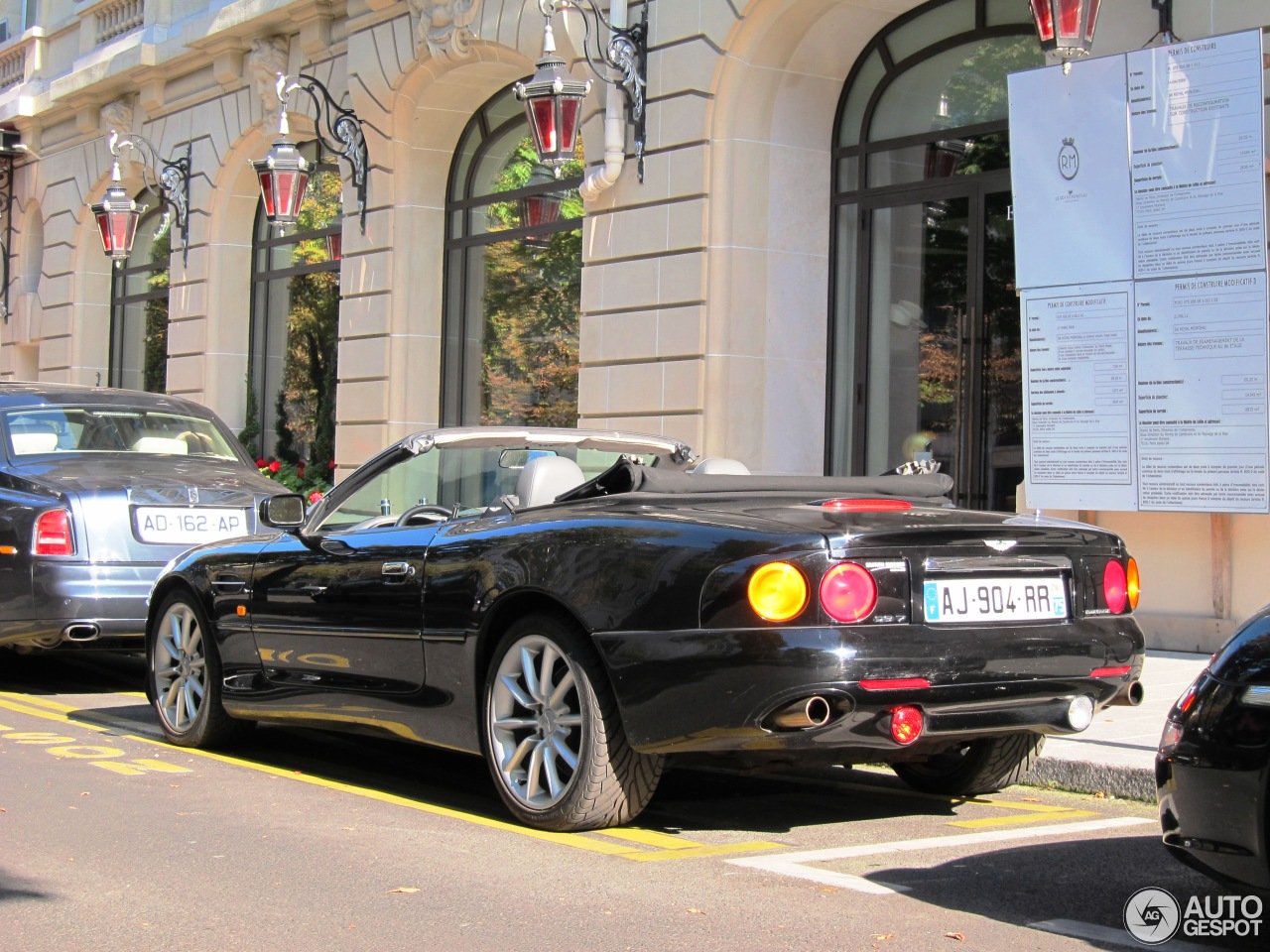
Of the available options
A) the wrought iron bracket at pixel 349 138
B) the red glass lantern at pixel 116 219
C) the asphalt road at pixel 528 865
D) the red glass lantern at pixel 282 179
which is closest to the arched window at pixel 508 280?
the wrought iron bracket at pixel 349 138

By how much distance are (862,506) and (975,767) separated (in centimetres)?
135

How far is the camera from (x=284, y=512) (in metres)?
6.98

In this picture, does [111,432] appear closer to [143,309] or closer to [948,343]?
[948,343]

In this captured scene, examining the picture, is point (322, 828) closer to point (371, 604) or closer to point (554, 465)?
point (371, 604)

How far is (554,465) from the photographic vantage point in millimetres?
6195

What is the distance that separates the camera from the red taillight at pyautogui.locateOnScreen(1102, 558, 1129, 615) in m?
5.56

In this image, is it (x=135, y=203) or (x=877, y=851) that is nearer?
(x=877, y=851)

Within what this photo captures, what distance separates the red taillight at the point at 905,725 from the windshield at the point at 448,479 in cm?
195

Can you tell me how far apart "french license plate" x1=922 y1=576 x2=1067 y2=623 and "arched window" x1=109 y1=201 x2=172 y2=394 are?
19.9 metres

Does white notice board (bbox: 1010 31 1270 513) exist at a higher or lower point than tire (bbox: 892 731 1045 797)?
higher

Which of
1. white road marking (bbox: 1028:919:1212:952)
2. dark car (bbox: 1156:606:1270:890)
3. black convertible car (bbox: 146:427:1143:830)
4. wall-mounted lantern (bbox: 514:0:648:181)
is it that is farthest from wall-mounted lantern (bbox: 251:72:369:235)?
dark car (bbox: 1156:606:1270:890)

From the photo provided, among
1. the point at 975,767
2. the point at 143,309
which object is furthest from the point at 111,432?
the point at 143,309

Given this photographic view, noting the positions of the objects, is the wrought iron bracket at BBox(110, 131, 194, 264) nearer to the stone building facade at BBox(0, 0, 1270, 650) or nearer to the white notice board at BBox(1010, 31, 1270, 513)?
the stone building facade at BBox(0, 0, 1270, 650)

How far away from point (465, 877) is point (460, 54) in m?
12.8
